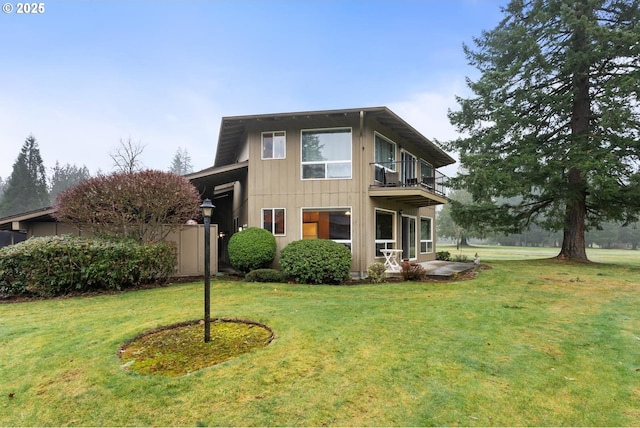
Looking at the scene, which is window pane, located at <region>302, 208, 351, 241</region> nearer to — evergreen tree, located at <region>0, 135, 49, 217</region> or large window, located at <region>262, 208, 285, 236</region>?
large window, located at <region>262, 208, 285, 236</region>

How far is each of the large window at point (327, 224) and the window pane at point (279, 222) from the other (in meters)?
0.76

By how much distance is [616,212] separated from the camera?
14438mm

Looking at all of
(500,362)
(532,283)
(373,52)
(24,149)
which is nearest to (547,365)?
(500,362)

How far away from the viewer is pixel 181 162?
8894 centimetres

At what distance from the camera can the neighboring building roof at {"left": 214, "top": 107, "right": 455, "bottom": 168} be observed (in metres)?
10.3

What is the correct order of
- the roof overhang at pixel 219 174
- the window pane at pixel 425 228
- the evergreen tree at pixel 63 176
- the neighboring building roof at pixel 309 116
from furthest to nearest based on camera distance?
the evergreen tree at pixel 63 176
the window pane at pixel 425 228
the roof overhang at pixel 219 174
the neighboring building roof at pixel 309 116

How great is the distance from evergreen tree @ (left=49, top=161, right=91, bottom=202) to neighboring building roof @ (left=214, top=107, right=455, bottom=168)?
199 ft

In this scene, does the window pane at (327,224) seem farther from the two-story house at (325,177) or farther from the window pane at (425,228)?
the window pane at (425,228)

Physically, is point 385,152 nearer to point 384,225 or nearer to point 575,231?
point 384,225

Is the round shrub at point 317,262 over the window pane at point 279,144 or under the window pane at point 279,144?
under

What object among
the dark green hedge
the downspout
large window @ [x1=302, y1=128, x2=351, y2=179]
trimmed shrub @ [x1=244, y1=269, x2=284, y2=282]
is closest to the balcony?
the downspout

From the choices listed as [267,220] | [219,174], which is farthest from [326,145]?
[219,174]

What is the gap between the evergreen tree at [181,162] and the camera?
8619cm

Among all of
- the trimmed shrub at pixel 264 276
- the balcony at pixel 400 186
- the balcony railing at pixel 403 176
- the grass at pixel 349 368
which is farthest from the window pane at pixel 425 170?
the grass at pixel 349 368
